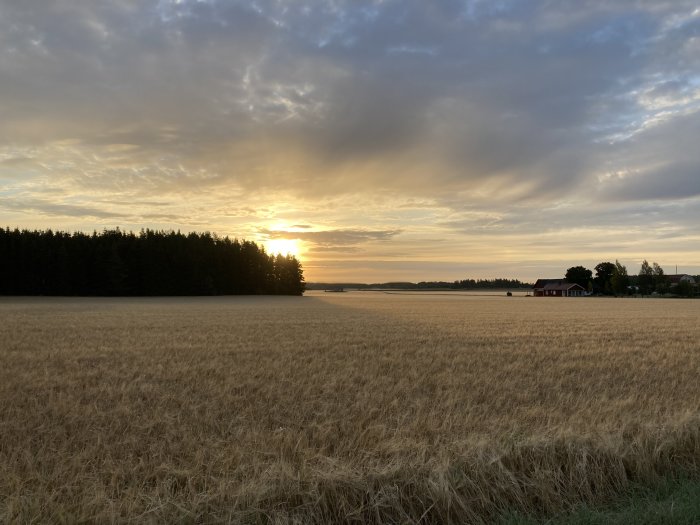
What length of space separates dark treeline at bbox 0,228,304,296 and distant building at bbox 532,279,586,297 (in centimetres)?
9574

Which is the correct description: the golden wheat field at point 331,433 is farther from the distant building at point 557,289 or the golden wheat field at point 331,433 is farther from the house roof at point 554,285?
the house roof at point 554,285

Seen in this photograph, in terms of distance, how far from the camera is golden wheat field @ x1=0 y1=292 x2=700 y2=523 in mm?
5062

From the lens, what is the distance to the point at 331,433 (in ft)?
26.0

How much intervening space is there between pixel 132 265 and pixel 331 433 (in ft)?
328

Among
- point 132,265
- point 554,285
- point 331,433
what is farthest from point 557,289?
point 331,433

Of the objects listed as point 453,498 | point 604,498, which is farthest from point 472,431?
point 453,498

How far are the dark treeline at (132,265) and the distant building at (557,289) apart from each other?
95.7 m

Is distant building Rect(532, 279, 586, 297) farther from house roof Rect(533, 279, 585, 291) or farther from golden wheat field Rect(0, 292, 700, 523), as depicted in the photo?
golden wheat field Rect(0, 292, 700, 523)

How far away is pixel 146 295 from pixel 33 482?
10138 centimetres

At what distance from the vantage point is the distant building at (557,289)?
164m

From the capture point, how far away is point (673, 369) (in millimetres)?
15242

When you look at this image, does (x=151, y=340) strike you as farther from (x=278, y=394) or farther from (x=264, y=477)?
(x=264, y=477)

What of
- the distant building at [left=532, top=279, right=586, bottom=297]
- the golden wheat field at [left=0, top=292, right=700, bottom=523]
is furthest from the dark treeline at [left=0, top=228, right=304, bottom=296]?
the distant building at [left=532, top=279, right=586, bottom=297]

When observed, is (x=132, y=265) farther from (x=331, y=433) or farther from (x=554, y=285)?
(x=554, y=285)
